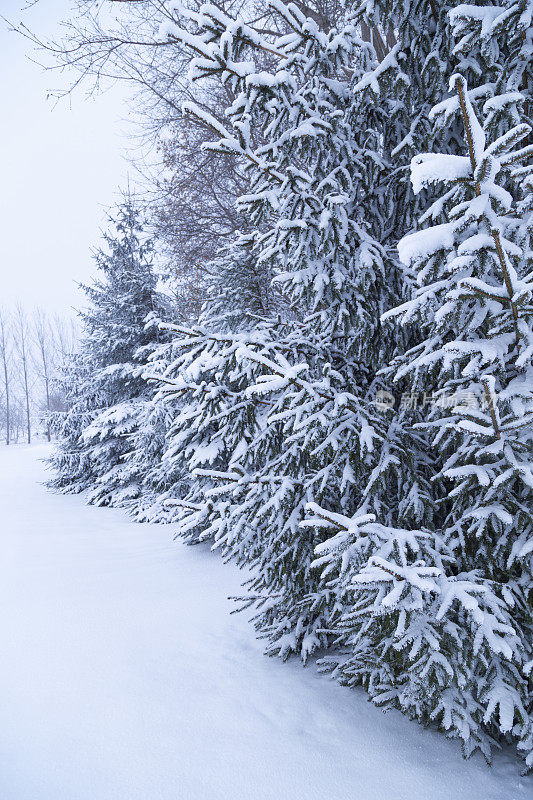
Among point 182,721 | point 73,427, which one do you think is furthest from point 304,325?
point 73,427

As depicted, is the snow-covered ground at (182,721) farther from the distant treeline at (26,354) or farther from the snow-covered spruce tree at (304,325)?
the distant treeline at (26,354)

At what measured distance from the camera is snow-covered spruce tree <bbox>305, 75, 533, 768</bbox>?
1.84m

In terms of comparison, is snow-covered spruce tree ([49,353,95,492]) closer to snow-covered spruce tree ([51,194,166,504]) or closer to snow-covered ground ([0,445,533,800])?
snow-covered spruce tree ([51,194,166,504])

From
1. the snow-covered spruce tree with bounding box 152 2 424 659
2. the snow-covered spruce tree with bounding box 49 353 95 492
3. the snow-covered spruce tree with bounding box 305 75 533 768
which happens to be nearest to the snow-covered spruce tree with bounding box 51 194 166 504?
the snow-covered spruce tree with bounding box 49 353 95 492

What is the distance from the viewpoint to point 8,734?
8.69ft

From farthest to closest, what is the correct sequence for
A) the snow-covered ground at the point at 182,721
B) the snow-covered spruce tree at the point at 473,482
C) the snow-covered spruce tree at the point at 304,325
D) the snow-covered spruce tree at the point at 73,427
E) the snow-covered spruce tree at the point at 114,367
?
the snow-covered spruce tree at the point at 73,427 < the snow-covered spruce tree at the point at 114,367 < the snow-covered spruce tree at the point at 304,325 < the snow-covered ground at the point at 182,721 < the snow-covered spruce tree at the point at 473,482

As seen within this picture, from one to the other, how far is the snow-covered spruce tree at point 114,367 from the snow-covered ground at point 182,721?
6018mm

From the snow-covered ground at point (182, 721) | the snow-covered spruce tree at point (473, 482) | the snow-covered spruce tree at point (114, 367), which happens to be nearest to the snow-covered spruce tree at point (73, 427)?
the snow-covered spruce tree at point (114, 367)

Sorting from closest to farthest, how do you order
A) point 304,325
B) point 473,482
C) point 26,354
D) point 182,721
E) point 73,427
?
point 473,482 < point 182,721 < point 304,325 < point 73,427 < point 26,354

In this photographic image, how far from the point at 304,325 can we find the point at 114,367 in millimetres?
7803

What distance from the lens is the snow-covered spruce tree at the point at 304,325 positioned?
8.76ft

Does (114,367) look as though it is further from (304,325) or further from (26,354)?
(26,354)

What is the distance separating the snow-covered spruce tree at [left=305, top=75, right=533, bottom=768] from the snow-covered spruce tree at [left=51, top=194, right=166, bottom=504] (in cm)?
818

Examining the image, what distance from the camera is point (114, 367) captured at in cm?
1029
